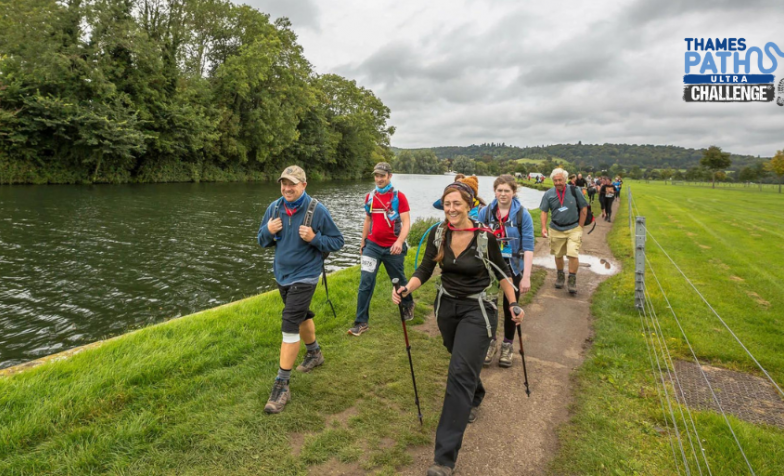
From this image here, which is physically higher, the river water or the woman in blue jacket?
the woman in blue jacket

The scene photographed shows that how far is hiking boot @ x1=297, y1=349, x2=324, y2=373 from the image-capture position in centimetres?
484

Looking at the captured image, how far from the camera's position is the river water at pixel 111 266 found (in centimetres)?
723

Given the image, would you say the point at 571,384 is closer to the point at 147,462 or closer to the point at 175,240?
the point at 147,462

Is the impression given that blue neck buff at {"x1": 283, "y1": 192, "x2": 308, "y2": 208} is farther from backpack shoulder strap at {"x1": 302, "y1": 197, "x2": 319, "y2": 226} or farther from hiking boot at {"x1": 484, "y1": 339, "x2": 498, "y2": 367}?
hiking boot at {"x1": 484, "y1": 339, "x2": 498, "y2": 367}

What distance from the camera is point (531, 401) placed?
4379 mm

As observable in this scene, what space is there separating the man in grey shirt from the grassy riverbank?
14.5ft

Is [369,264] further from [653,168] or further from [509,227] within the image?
[653,168]

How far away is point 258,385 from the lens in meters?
4.38

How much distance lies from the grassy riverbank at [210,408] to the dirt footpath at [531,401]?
492 millimetres

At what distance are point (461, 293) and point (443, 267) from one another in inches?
12.2

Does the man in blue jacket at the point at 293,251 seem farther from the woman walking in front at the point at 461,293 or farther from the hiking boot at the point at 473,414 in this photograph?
the hiking boot at the point at 473,414

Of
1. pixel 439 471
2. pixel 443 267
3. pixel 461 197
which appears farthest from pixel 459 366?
pixel 461 197

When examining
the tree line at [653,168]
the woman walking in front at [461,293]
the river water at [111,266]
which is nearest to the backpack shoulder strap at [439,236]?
the woman walking in front at [461,293]

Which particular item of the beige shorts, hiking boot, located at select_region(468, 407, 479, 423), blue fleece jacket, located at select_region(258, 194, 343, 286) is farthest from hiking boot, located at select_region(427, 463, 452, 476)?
the beige shorts
